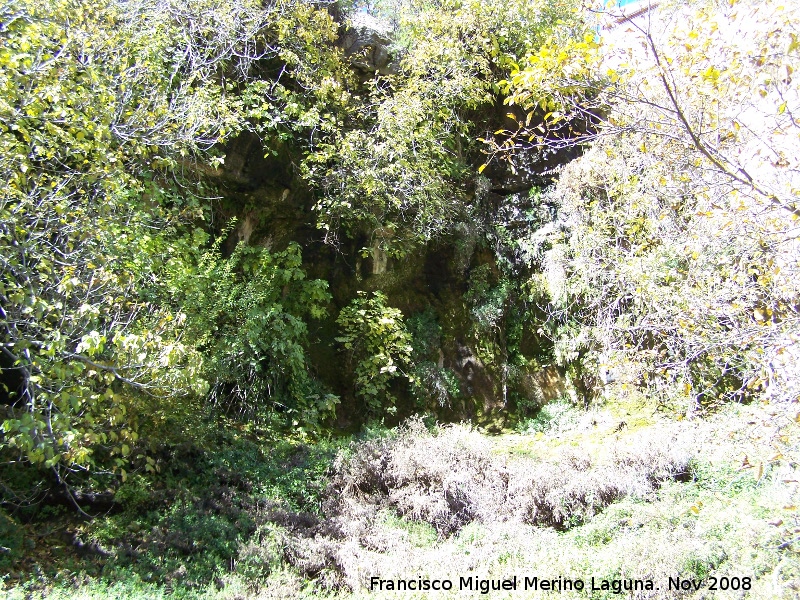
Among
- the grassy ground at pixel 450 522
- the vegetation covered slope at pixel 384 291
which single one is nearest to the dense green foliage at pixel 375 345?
the vegetation covered slope at pixel 384 291

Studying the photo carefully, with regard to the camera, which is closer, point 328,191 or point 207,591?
point 207,591

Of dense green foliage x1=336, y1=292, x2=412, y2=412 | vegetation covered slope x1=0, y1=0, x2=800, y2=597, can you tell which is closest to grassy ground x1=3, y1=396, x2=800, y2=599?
vegetation covered slope x1=0, y1=0, x2=800, y2=597

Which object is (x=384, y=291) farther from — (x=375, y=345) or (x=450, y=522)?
(x=450, y=522)

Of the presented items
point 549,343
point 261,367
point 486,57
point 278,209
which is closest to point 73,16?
point 278,209

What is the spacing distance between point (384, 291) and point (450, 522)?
12.0ft

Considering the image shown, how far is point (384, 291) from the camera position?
7664 millimetres

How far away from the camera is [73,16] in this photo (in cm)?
458

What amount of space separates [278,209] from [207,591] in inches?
184

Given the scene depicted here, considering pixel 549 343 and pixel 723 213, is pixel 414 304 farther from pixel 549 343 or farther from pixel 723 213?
pixel 723 213

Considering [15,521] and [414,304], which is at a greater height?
[414,304]

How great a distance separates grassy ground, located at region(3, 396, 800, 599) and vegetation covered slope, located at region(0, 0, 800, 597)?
0.03 m

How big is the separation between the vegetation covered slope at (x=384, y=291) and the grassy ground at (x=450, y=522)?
28 mm

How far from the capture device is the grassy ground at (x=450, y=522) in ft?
11.3

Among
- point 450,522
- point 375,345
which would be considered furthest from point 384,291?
point 450,522
